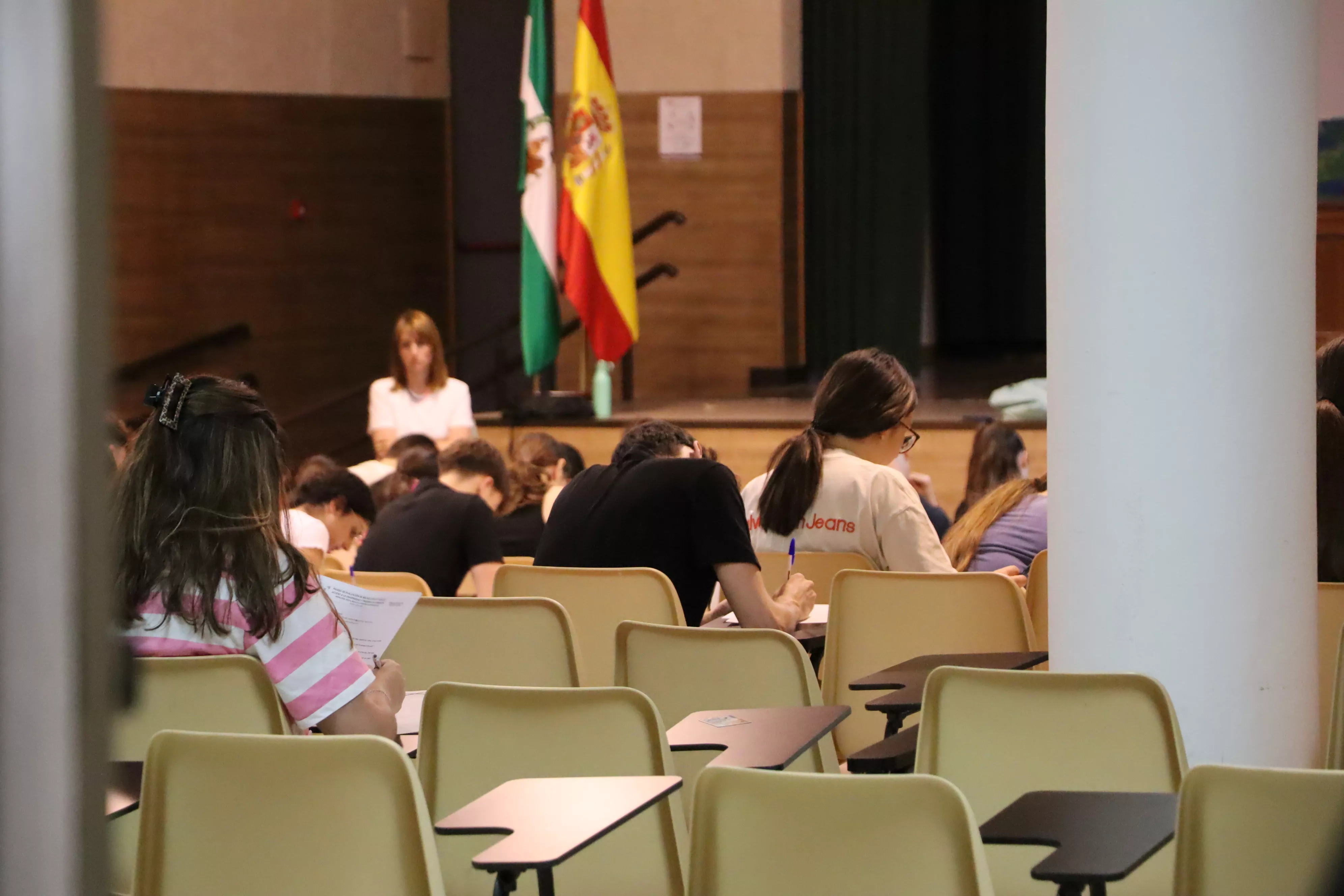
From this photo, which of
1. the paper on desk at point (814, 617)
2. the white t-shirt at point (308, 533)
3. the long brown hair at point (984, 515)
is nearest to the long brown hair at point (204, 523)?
the paper on desk at point (814, 617)

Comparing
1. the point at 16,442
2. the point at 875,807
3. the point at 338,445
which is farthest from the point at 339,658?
the point at 338,445

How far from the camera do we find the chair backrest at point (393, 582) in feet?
13.3

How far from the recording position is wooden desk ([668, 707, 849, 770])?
7.38 ft

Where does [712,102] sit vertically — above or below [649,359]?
above

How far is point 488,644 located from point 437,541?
4.80ft

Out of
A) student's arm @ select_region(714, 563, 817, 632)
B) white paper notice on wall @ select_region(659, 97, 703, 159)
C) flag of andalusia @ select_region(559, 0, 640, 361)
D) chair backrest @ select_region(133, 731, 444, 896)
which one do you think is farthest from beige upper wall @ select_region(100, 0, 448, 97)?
chair backrest @ select_region(133, 731, 444, 896)

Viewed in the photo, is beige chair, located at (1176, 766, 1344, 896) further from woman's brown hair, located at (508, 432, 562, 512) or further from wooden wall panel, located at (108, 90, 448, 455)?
wooden wall panel, located at (108, 90, 448, 455)

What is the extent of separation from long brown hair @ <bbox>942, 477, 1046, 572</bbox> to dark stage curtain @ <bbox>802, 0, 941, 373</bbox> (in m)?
6.18

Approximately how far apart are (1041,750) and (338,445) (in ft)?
27.6

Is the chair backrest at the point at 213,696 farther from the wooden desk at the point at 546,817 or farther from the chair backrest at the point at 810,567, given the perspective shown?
the chair backrest at the point at 810,567

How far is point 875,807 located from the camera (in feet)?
6.08

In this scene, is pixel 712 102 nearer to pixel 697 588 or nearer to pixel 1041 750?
pixel 697 588

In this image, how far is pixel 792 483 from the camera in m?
4.26

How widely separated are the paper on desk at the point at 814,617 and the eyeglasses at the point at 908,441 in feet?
1.51
